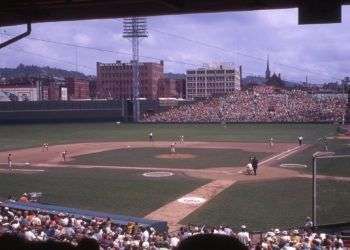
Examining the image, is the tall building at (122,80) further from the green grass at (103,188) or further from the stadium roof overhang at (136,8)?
the stadium roof overhang at (136,8)

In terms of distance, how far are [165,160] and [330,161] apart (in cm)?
1297

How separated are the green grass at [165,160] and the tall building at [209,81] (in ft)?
396

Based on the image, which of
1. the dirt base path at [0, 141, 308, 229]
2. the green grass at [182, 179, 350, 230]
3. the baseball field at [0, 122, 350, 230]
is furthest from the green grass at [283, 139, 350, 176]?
the green grass at [182, 179, 350, 230]

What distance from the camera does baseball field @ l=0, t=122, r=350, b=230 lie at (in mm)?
22719

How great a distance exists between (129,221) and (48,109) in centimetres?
7895

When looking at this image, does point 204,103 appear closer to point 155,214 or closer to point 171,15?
point 155,214

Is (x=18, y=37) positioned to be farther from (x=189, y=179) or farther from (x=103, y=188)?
(x=189, y=179)

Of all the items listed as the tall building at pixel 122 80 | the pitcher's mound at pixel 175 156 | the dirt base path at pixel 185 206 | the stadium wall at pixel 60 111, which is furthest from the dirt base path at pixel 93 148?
the tall building at pixel 122 80

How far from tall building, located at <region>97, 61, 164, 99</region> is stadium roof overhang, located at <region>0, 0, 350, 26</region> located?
139016 millimetres

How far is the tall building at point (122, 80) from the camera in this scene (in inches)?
5842

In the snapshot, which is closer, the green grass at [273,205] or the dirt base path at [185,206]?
the green grass at [273,205]

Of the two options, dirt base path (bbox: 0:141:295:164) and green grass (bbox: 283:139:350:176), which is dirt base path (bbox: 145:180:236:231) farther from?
dirt base path (bbox: 0:141:295:164)

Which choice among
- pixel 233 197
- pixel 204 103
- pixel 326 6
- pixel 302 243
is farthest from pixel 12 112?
pixel 326 6

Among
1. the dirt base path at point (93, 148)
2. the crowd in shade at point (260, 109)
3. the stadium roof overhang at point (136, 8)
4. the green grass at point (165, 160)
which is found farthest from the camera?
the crowd in shade at point (260, 109)
